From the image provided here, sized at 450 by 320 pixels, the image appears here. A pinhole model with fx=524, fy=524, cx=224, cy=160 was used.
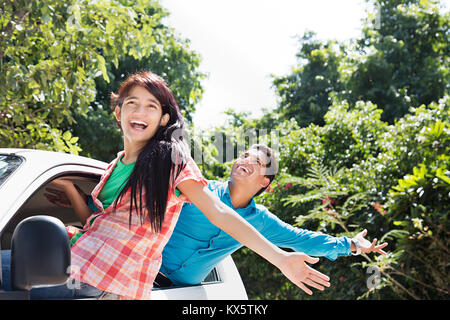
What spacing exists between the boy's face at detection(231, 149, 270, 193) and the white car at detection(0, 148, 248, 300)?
508mm

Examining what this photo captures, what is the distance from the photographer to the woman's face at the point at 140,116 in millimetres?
2143

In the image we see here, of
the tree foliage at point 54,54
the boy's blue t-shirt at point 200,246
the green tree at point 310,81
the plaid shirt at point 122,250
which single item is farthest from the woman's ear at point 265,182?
the green tree at point 310,81

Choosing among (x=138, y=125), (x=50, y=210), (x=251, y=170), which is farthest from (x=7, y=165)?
(x=251, y=170)

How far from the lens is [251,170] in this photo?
3.00 meters

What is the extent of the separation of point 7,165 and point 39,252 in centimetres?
67

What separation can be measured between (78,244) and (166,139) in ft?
1.71

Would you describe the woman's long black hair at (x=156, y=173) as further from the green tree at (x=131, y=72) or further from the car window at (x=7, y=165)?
the green tree at (x=131, y=72)

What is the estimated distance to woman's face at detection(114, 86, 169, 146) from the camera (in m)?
2.14

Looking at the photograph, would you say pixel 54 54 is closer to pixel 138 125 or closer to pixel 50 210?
pixel 50 210

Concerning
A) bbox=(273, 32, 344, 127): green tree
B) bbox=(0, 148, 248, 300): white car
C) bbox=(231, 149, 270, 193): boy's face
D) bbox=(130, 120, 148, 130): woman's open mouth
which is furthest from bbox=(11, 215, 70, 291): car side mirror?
bbox=(273, 32, 344, 127): green tree

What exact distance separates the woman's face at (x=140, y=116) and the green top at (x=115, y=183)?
0.12 m
